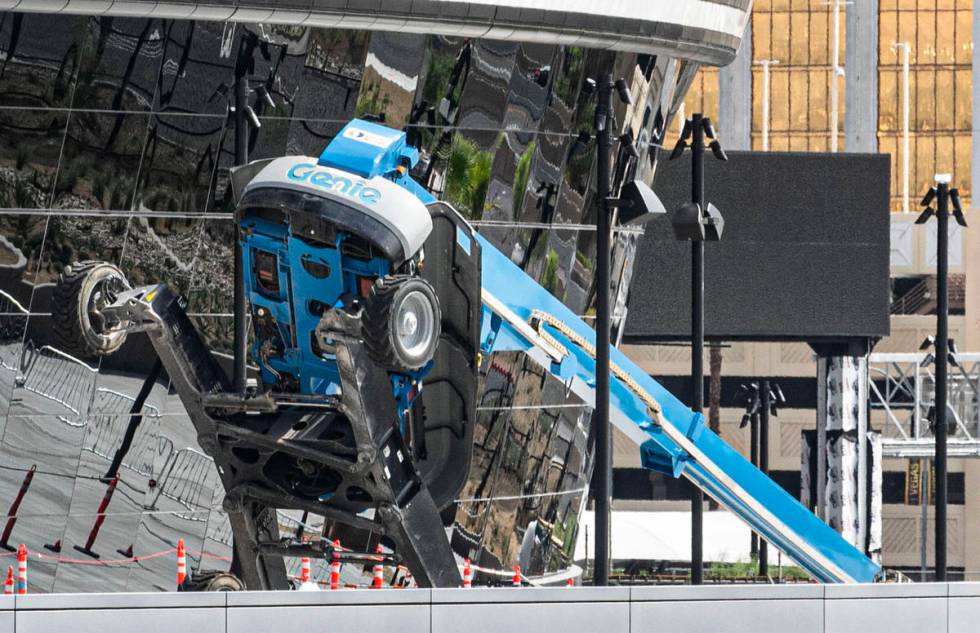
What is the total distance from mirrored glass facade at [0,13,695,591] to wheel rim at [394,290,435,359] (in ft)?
26.6

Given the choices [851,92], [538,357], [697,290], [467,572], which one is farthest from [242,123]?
[851,92]

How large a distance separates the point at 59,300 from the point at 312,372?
74.8 inches

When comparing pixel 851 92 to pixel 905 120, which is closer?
pixel 905 120

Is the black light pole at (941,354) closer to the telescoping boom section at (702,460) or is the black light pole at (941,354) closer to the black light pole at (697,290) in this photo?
the black light pole at (697,290)

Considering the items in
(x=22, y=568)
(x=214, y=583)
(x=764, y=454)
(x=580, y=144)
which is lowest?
(x=214, y=583)

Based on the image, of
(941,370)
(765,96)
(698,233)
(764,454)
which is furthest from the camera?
(765,96)

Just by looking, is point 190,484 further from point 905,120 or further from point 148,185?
point 905,120

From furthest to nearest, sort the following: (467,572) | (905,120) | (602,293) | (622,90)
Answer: (905,120) → (467,572) → (622,90) → (602,293)

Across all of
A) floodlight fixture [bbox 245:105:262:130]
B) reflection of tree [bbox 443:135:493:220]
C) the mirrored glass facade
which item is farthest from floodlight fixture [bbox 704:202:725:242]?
floodlight fixture [bbox 245:105:262:130]

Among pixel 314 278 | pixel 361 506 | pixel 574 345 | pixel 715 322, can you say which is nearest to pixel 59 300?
pixel 314 278

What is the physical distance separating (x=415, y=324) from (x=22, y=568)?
9390 mm

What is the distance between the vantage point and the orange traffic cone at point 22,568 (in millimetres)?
20478

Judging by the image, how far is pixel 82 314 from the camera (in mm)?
13586

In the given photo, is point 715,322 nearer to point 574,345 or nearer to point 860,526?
point 860,526
